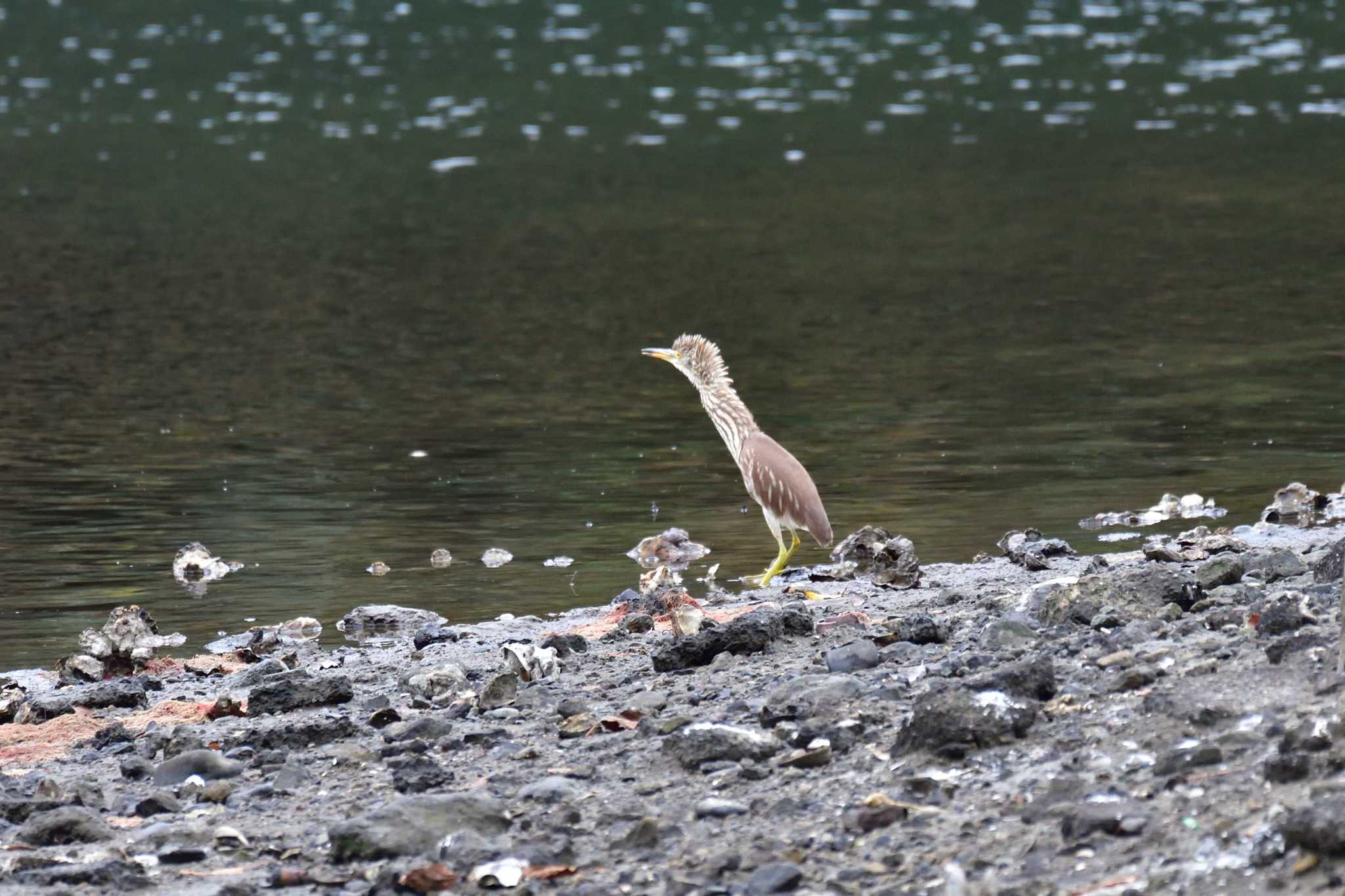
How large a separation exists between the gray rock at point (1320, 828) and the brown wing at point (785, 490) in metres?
6.12

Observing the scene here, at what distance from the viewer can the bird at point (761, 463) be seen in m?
11.0

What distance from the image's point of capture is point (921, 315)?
22844mm

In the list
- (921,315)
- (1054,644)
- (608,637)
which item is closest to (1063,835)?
(1054,644)

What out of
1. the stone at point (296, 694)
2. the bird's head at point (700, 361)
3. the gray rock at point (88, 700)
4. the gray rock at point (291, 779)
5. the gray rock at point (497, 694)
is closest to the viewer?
the gray rock at point (291, 779)

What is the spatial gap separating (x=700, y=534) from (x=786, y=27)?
162 ft

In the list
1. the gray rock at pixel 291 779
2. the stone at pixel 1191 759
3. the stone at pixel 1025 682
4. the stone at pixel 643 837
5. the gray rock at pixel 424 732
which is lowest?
the gray rock at pixel 291 779

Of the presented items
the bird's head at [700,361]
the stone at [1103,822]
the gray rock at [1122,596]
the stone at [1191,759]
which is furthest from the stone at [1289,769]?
the bird's head at [700,361]

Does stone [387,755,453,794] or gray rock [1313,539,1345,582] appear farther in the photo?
gray rock [1313,539,1345,582]

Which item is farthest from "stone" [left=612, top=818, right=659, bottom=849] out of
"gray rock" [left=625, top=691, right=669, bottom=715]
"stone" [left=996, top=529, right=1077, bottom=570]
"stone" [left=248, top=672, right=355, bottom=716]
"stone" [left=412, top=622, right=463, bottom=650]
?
"stone" [left=996, top=529, right=1077, bottom=570]

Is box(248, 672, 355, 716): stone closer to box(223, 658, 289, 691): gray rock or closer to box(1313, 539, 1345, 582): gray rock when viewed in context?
box(223, 658, 289, 691): gray rock

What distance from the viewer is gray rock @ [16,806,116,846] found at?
659 cm

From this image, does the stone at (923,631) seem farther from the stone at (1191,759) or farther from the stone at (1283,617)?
the stone at (1191,759)

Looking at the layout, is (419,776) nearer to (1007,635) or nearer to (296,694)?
(296,694)

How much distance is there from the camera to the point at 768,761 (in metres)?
6.53
